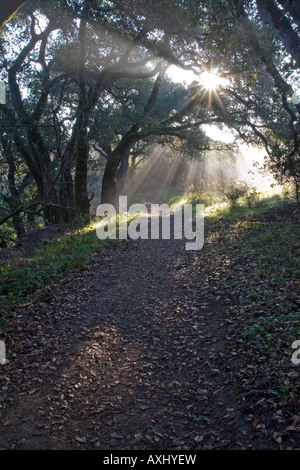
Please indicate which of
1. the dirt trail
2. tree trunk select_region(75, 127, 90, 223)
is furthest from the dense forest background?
the dirt trail

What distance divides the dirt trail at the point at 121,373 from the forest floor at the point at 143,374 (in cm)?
1

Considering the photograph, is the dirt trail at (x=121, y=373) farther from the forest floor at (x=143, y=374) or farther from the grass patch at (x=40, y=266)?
the grass patch at (x=40, y=266)

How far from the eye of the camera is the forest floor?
3.54 m

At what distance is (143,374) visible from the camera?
15.3 feet

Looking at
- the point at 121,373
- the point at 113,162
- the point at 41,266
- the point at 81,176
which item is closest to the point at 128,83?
the point at 113,162

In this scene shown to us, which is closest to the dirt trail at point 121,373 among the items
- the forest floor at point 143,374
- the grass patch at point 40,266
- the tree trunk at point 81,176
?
the forest floor at point 143,374

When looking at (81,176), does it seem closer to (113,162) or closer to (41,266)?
(113,162)

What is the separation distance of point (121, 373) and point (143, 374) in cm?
31

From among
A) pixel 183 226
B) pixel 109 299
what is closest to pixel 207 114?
pixel 183 226

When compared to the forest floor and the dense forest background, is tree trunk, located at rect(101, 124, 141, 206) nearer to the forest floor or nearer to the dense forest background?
the dense forest background

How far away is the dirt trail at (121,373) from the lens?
3.57 m
